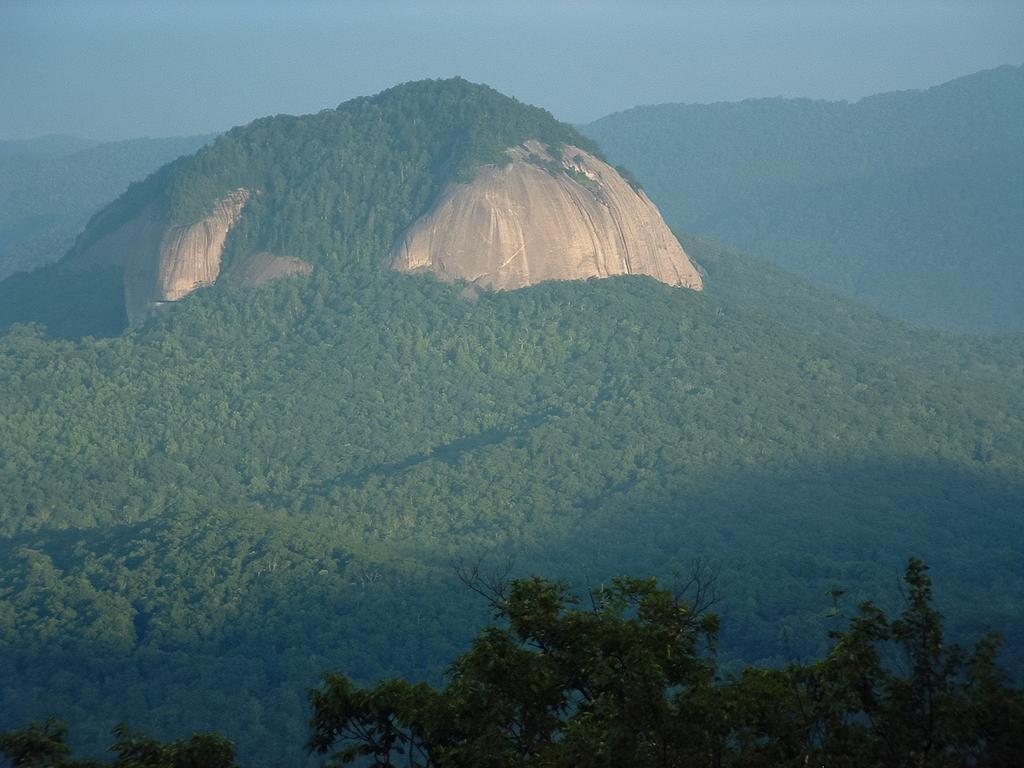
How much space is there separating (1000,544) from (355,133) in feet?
188

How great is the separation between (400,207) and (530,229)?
10.9 m

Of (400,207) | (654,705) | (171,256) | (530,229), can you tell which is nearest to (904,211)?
(400,207)

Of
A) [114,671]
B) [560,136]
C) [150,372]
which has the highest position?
[560,136]

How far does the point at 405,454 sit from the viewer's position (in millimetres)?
71688

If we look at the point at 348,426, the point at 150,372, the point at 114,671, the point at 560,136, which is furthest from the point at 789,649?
the point at 560,136

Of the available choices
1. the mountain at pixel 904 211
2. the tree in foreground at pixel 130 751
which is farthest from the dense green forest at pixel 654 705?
the mountain at pixel 904 211

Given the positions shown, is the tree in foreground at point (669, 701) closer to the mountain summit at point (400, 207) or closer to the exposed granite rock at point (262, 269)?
the mountain summit at point (400, 207)

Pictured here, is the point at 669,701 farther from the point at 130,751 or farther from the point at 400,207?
the point at 400,207

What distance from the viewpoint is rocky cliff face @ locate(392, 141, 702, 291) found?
8438cm

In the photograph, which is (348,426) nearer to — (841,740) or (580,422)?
(580,422)

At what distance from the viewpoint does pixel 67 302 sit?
94.7 metres

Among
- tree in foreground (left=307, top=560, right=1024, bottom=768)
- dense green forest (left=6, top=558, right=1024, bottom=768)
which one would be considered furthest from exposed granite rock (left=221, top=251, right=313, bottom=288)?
tree in foreground (left=307, top=560, right=1024, bottom=768)

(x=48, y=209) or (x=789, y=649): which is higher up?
(x=48, y=209)

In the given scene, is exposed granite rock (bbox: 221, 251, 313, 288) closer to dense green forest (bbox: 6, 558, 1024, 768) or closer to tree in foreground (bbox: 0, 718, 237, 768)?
dense green forest (bbox: 6, 558, 1024, 768)
